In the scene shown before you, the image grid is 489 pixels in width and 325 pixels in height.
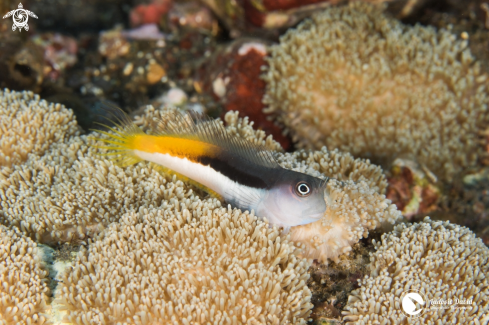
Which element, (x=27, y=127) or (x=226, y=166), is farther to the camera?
(x=27, y=127)

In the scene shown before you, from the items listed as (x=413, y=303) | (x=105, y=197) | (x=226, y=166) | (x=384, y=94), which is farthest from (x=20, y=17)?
(x=413, y=303)

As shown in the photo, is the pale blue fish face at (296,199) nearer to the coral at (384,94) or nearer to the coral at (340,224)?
the coral at (340,224)

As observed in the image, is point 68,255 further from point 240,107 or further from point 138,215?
point 240,107

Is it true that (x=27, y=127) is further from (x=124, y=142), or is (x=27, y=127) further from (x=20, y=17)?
(x=20, y=17)

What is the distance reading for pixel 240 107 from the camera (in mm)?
5184

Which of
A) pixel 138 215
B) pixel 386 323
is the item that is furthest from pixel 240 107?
pixel 386 323

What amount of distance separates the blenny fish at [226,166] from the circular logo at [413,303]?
861 millimetres

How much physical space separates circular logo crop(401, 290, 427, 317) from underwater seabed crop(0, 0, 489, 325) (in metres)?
0.01

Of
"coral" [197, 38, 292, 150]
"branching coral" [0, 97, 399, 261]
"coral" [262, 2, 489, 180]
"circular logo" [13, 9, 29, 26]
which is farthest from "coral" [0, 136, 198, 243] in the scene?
"circular logo" [13, 9, 29, 26]

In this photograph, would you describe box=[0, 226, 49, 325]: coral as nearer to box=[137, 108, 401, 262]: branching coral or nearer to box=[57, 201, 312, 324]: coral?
box=[57, 201, 312, 324]: coral

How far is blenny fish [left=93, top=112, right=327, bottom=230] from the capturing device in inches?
99.8

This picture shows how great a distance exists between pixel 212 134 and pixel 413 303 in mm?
2119

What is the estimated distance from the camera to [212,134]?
2.99m

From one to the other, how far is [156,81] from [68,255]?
13.9ft
